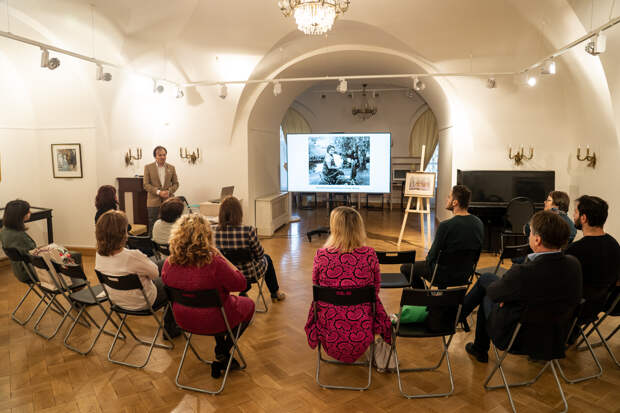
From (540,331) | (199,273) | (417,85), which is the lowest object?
(540,331)

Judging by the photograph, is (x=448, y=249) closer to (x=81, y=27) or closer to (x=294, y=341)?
(x=294, y=341)

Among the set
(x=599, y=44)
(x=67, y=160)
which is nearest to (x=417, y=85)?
(x=599, y=44)

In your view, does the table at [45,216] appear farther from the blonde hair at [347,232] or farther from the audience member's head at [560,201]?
the audience member's head at [560,201]

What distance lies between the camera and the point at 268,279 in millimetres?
4688

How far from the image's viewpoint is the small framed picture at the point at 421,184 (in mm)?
7238

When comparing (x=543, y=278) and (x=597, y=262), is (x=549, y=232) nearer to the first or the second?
(x=543, y=278)

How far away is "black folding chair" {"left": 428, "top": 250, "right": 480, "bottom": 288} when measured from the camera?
12.2 ft

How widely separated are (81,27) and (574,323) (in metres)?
7.06

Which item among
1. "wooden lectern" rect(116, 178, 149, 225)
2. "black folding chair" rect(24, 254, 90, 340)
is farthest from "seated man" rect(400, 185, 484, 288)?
"wooden lectern" rect(116, 178, 149, 225)

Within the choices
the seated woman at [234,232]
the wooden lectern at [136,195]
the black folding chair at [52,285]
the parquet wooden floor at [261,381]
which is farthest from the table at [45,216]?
the seated woman at [234,232]

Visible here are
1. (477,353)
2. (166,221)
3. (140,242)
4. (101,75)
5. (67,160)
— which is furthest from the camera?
(67,160)

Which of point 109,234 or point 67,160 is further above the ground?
point 67,160

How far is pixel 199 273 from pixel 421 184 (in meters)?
5.35

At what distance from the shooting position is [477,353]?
11.3 ft
